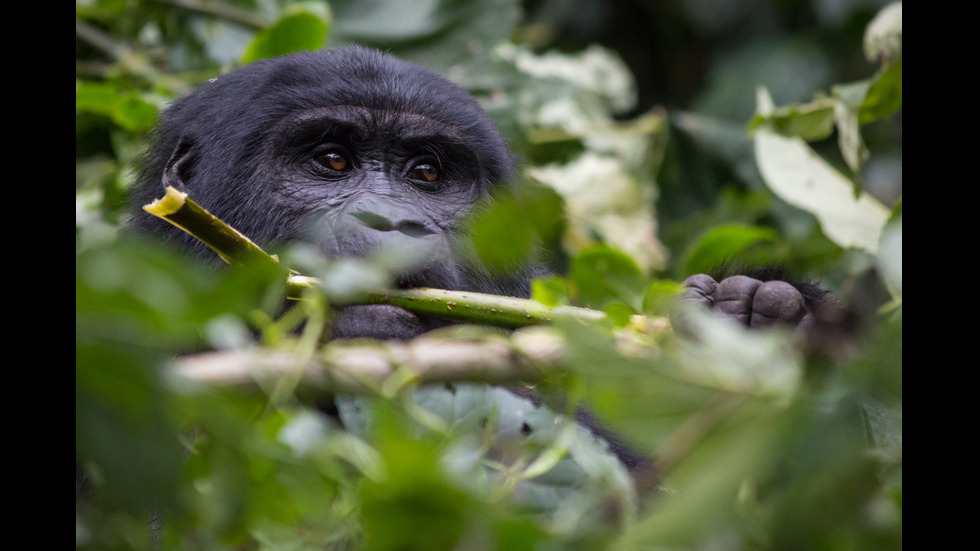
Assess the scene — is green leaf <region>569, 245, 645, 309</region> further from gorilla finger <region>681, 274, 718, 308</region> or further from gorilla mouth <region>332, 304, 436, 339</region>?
gorilla mouth <region>332, 304, 436, 339</region>

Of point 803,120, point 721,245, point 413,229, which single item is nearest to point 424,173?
point 413,229

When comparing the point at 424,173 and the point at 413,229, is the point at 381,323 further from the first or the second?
the point at 424,173

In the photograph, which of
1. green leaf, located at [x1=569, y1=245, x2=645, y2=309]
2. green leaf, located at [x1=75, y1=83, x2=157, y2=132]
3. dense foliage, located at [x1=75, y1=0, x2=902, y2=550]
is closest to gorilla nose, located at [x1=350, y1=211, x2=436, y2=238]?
green leaf, located at [x1=569, y1=245, x2=645, y2=309]

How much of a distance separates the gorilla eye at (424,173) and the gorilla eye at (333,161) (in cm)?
20

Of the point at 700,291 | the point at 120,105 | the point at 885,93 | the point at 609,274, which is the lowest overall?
the point at 120,105

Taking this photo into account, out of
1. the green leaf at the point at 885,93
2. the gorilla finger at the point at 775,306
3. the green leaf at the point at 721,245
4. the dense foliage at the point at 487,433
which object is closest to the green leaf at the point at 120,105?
the green leaf at the point at 721,245

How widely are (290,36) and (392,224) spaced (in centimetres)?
143

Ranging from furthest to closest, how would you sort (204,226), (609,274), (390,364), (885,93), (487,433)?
(885,93) → (609,274) → (204,226) → (487,433) → (390,364)

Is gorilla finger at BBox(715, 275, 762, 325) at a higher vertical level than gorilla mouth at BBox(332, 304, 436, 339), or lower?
higher

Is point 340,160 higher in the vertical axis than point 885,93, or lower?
lower

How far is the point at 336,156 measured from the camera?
259 centimetres

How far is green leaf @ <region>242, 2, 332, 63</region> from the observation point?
10.8 feet

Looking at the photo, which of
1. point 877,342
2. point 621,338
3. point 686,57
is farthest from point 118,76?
point 686,57

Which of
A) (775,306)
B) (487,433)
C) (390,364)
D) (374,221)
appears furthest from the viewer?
(374,221)
